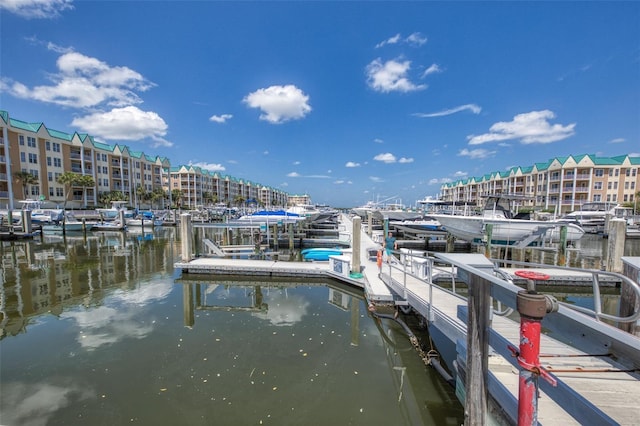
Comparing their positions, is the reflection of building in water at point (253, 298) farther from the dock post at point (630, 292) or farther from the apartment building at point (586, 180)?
the apartment building at point (586, 180)

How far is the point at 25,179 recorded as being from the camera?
143 ft

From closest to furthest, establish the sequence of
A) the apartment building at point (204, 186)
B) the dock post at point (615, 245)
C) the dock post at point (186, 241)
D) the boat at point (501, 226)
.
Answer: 1. the dock post at point (615, 245)
2. the dock post at point (186, 241)
3. the boat at point (501, 226)
4. the apartment building at point (204, 186)

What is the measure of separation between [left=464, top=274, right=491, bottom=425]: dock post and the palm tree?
62.6 metres

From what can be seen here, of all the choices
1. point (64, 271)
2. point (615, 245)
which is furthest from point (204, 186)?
point (615, 245)

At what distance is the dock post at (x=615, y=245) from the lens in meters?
13.3

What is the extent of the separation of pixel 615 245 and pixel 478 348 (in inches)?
648

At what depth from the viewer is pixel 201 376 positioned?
21.7 feet

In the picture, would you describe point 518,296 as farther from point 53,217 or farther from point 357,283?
point 53,217

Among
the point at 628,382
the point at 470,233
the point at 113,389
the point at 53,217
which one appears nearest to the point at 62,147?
the point at 53,217

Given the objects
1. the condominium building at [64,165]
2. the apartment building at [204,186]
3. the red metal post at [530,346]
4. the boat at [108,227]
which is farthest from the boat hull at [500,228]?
the apartment building at [204,186]

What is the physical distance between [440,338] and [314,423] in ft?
15.8

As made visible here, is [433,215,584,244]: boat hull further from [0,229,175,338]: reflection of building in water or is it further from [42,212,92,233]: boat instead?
[42,212,92,233]: boat

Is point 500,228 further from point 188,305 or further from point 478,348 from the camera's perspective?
point 188,305

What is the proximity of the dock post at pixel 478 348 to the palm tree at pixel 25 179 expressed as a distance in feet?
205
